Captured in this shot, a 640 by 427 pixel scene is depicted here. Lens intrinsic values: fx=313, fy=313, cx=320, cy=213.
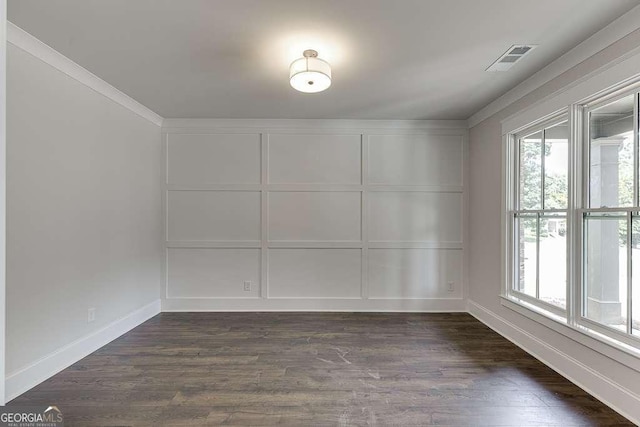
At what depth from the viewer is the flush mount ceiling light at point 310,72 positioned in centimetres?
223

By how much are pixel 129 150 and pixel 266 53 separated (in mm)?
2024

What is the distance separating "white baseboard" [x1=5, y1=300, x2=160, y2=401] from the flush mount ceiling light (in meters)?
2.79

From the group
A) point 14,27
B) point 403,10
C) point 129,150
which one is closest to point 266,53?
point 403,10

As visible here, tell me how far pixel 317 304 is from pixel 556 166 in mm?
2907

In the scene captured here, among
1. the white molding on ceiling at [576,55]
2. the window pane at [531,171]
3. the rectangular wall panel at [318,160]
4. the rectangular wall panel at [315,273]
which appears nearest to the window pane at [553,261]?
the window pane at [531,171]

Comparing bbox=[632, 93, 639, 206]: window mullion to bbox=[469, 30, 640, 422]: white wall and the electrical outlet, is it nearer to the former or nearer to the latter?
bbox=[469, 30, 640, 422]: white wall

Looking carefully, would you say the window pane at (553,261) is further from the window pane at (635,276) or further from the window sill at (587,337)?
the window pane at (635,276)

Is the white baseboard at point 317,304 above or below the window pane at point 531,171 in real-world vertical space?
below

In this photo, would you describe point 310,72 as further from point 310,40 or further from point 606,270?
point 606,270

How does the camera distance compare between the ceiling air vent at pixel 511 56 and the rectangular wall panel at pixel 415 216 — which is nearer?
the ceiling air vent at pixel 511 56

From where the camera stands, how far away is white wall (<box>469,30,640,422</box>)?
1.97 metres

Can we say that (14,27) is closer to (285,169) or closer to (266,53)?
(266,53)

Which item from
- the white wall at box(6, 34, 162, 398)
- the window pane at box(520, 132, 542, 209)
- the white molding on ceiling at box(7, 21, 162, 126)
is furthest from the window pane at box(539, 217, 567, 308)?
the white molding on ceiling at box(7, 21, 162, 126)

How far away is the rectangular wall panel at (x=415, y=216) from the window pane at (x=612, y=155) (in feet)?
5.84
